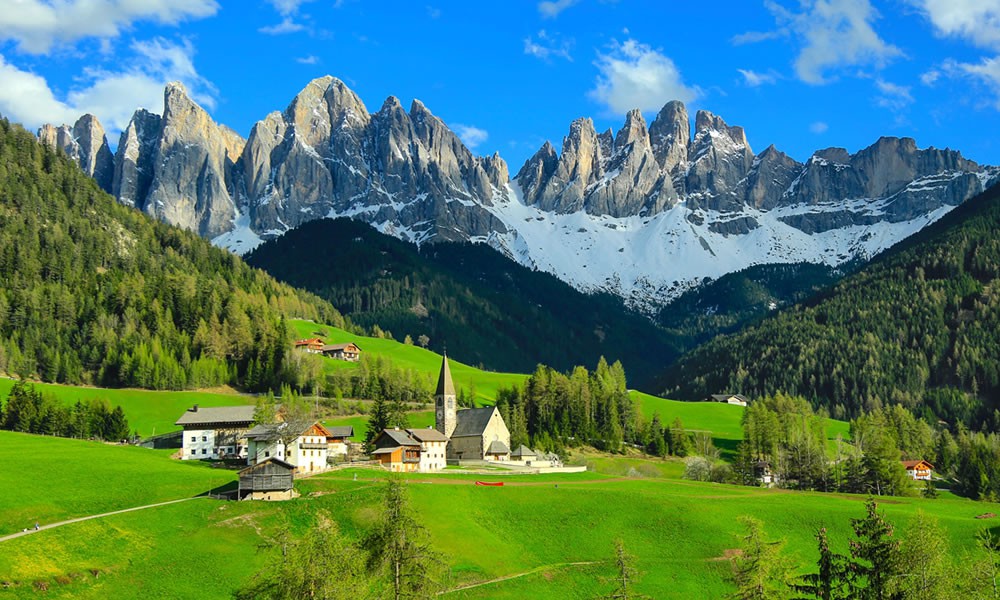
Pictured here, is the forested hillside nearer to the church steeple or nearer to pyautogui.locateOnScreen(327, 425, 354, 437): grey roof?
pyautogui.locateOnScreen(327, 425, 354, 437): grey roof

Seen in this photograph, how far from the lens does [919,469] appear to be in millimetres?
151000

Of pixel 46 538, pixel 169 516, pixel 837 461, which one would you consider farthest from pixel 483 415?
pixel 46 538

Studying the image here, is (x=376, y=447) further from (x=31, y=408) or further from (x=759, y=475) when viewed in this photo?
(x=759, y=475)

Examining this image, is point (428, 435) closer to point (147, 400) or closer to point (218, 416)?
point (218, 416)

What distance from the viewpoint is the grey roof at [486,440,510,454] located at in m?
137

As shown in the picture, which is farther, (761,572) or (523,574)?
(523,574)

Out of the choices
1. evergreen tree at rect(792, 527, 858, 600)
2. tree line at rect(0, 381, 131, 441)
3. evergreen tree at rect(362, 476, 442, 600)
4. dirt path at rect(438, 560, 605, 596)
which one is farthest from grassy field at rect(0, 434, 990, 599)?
tree line at rect(0, 381, 131, 441)

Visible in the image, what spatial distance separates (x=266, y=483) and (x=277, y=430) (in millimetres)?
27477

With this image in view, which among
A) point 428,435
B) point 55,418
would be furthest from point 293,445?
point 55,418

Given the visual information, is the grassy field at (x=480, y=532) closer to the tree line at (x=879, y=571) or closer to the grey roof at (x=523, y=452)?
the tree line at (x=879, y=571)

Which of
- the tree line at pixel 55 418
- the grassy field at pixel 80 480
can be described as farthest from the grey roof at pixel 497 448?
the tree line at pixel 55 418

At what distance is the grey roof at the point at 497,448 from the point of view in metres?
137

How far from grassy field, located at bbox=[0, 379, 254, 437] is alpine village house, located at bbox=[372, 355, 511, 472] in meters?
41.9

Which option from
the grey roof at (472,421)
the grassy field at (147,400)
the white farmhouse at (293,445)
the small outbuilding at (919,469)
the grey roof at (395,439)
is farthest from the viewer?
the grassy field at (147,400)
